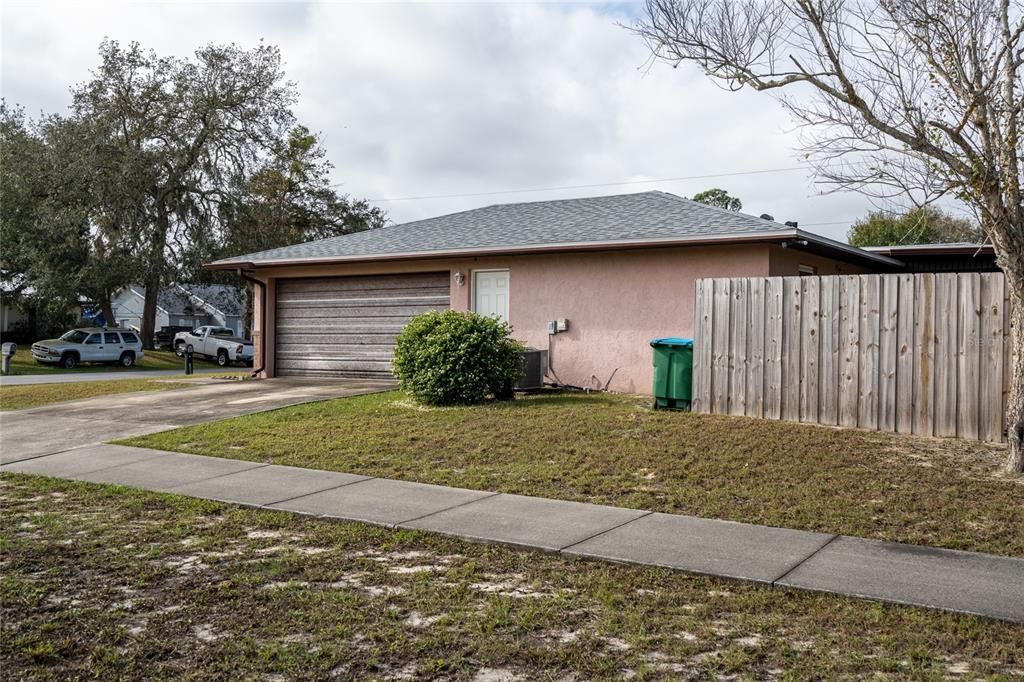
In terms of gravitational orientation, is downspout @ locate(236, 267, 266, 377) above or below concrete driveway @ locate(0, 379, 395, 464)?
above

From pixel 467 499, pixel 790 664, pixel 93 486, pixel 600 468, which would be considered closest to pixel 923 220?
pixel 600 468

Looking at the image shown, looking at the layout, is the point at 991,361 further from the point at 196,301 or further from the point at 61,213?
the point at 196,301

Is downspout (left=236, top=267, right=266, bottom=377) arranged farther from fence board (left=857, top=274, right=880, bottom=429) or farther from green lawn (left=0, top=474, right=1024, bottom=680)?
green lawn (left=0, top=474, right=1024, bottom=680)

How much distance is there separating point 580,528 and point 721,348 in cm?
571

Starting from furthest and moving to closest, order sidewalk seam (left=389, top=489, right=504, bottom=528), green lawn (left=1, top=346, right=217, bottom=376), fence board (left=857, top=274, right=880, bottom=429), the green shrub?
green lawn (left=1, top=346, right=217, bottom=376)
the green shrub
fence board (left=857, top=274, right=880, bottom=429)
sidewalk seam (left=389, top=489, right=504, bottom=528)

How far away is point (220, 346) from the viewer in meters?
37.3

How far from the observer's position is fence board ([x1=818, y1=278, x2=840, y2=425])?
35.2ft

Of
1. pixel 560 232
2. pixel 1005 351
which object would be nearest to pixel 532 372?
pixel 560 232

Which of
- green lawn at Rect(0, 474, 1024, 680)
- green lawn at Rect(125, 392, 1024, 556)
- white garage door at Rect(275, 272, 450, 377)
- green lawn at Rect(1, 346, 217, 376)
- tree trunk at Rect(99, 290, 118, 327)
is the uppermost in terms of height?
tree trunk at Rect(99, 290, 118, 327)

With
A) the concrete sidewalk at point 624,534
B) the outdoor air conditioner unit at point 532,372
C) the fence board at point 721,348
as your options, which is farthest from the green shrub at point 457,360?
the concrete sidewalk at point 624,534

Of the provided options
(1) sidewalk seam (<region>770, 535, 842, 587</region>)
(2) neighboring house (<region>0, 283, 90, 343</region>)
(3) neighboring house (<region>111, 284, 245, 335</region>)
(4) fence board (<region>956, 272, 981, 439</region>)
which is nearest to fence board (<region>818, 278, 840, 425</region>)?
(4) fence board (<region>956, 272, 981, 439</region>)

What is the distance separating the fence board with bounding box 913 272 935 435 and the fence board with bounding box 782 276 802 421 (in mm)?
1365

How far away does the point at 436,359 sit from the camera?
12836mm

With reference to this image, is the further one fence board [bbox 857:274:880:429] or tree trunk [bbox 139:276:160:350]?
tree trunk [bbox 139:276:160:350]
